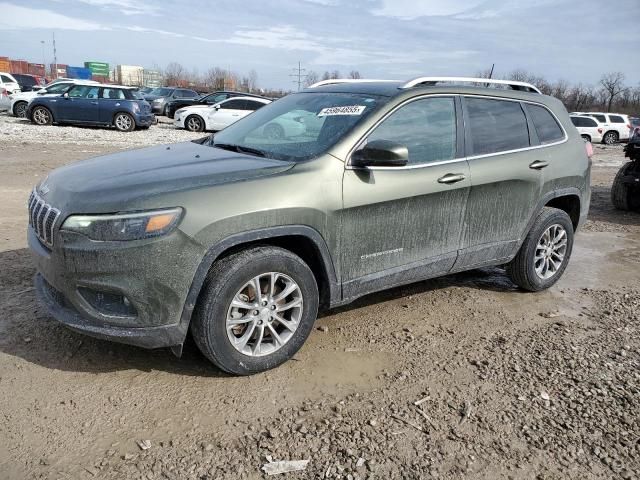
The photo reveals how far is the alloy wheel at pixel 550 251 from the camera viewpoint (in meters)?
4.84

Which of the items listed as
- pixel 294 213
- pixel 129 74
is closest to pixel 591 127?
pixel 294 213

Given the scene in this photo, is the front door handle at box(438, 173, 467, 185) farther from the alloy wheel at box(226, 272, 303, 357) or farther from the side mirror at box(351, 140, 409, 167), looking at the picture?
Answer: the alloy wheel at box(226, 272, 303, 357)

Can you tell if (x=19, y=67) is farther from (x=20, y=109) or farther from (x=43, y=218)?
(x=43, y=218)

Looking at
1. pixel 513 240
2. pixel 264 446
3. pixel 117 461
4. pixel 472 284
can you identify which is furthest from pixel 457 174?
pixel 117 461

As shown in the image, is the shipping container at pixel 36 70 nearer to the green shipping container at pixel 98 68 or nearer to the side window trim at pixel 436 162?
the green shipping container at pixel 98 68

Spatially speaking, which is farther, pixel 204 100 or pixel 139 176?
pixel 204 100

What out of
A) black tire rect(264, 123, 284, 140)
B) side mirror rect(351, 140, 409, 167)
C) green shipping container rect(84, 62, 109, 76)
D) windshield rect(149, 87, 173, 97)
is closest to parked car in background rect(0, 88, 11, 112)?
windshield rect(149, 87, 173, 97)

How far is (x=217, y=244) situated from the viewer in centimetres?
297

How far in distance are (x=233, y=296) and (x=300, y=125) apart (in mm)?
1532

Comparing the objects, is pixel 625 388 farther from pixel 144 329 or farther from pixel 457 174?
pixel 144 329

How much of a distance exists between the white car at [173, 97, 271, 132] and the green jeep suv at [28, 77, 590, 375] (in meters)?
15.7

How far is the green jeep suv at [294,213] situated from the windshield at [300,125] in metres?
0.02

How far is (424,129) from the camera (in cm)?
389

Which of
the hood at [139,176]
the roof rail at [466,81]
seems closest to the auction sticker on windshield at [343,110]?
the roof rail at [466,81]
